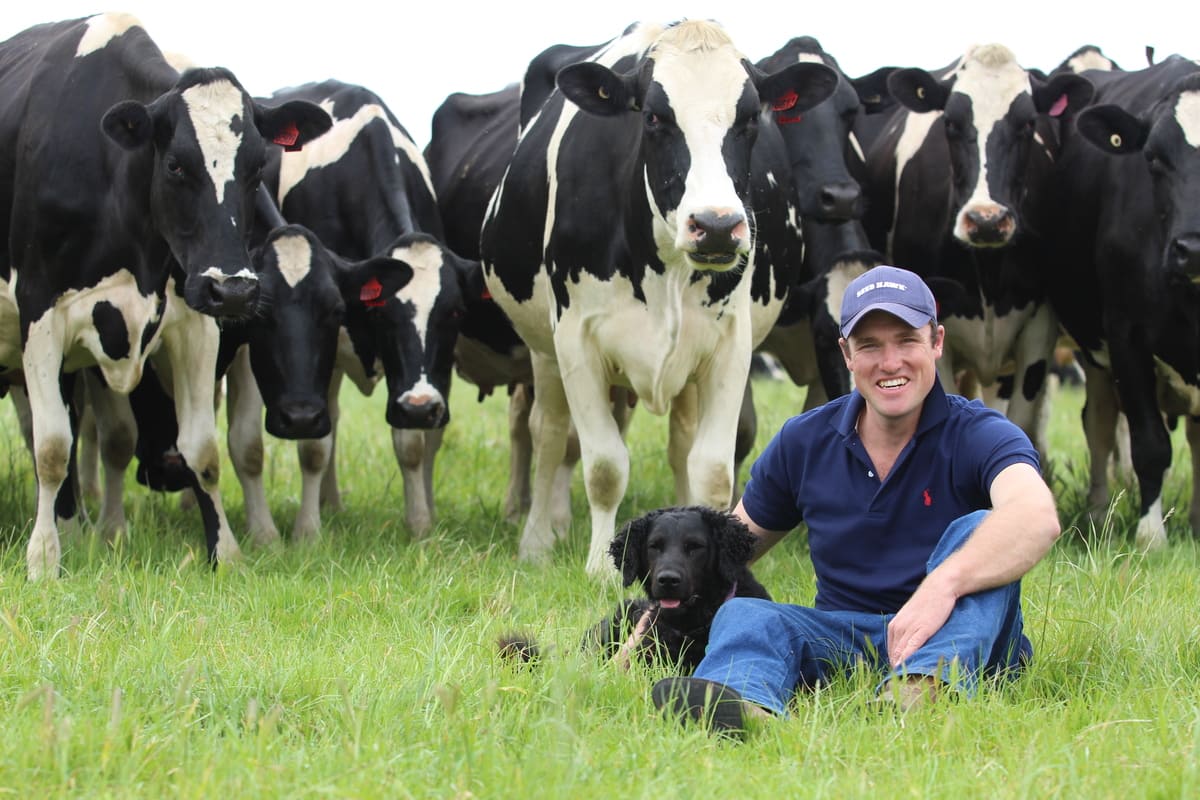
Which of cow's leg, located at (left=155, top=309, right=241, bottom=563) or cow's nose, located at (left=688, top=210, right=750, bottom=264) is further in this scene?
cow's leg, located at (left=155, top=309, right=241, bottom=563)

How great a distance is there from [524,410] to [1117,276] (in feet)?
12.5

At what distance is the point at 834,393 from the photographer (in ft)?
27.4

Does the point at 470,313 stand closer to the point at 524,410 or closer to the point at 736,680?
the point at 524,410

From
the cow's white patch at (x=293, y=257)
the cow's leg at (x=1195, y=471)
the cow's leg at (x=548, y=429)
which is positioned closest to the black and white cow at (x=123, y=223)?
the cow's white patch at (x=293, y=257)

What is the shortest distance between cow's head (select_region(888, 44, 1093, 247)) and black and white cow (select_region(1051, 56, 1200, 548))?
306mm

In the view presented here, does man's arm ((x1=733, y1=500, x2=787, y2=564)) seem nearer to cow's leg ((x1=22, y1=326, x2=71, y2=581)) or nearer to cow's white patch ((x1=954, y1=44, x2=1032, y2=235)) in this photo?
cow's leg ((x1=22, y1=326, x2=71, y2=581))

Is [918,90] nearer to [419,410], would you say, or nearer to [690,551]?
[419,410]

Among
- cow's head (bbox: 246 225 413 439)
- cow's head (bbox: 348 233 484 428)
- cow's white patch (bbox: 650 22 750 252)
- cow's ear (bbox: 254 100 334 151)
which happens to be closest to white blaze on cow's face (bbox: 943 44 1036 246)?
cow's white patch (bbox: 650 22 750 252)

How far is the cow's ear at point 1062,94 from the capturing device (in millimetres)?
8992

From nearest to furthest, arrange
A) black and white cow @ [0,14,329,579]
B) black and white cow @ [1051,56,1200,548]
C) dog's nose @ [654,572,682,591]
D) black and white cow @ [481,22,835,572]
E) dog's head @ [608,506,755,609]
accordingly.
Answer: dog's nose @ [654,572,682,591] < dog's head @ [608,506,755,609] < black and white cow @ [481,22,835,572] < black and white cow @ [0,14,329,579] < black and white cow @ [1051,56,1200,548]

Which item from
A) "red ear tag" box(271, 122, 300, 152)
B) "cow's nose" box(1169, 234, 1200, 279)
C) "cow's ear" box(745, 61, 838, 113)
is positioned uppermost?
"cow's ear" box(745, 61, 838, 113)

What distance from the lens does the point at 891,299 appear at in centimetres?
464

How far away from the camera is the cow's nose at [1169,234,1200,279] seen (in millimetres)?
7359

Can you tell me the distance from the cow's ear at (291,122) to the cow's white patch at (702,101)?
172cm
